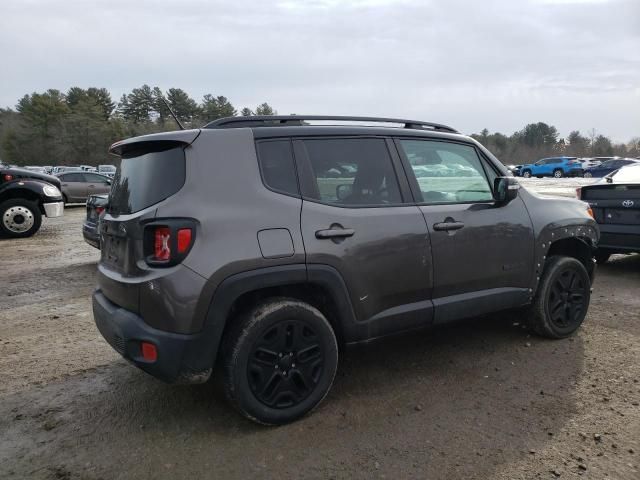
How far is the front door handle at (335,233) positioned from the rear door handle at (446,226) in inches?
27.8

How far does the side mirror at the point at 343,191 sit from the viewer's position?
3268 mm

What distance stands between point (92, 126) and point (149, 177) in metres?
68.7

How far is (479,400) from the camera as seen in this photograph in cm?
334

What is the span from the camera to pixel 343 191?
3.30m

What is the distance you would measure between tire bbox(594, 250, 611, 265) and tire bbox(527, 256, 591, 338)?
3265 mm

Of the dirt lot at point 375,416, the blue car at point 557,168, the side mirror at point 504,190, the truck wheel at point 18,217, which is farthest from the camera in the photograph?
the blue car at point 557,168

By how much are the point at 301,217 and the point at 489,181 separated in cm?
186

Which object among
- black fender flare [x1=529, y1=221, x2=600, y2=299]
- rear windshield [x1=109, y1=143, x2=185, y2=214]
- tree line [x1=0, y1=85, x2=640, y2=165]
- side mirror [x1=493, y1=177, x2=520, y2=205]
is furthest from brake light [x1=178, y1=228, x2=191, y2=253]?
tree line [x1=0, y1=85, x2=640, y2=165]

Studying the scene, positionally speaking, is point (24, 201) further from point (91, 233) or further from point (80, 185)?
point (80, 185)

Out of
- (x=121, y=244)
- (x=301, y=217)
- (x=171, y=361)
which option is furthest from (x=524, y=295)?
(x=121, y=244)

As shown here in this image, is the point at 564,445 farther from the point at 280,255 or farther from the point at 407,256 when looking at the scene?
the point at 280,255

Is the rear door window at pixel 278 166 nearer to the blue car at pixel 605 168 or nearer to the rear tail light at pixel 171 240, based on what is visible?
the rear tail light at pixel 171 240

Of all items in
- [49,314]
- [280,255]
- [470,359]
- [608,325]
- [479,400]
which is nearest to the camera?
[280,255]

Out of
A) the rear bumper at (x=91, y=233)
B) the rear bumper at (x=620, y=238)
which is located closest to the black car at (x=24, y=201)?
the rear bumper at (x=91, y=233)
